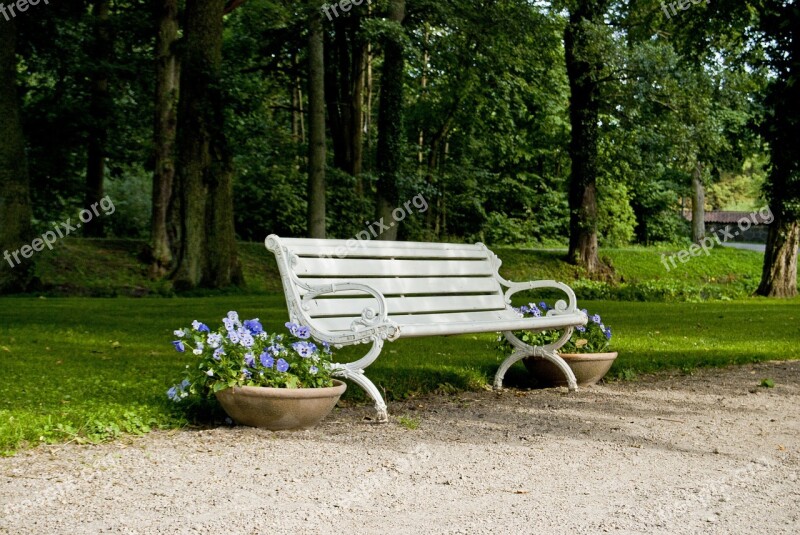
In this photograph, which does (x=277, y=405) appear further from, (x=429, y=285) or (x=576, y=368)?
(x=576, y=368)

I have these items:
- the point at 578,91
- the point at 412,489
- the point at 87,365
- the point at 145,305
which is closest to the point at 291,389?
the point at 412,489

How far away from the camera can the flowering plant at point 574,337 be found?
729 cm

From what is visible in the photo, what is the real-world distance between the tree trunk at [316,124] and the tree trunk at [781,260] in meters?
8.94

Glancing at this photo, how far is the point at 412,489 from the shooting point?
4.04 meters

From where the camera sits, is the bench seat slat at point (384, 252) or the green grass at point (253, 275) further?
the green grass at point (253, 275)

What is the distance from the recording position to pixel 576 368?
729 centimetres

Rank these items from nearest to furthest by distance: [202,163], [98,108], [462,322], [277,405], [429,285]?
1. [277,405]
2. [462,322]
3. [429,285]
4. [202,163]
5. [98,108]

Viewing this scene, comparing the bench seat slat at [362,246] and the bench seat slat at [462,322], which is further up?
the bench seat slat at [362,246]

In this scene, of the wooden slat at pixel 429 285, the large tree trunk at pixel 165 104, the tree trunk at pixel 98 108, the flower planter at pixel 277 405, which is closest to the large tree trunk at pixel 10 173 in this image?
the large tree trunk at pixel 165 104

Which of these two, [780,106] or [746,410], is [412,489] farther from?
[780,106]

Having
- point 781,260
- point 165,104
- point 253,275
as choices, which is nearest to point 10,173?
point 165,104

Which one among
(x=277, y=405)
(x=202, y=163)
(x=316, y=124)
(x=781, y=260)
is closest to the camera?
(x=277, y=405)

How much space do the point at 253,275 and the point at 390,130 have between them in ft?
14.4

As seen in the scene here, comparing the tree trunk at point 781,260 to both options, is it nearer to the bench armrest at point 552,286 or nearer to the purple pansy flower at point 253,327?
the bench armrest at point 552,286
